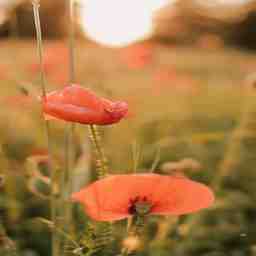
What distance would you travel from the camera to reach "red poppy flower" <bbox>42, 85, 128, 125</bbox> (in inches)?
20.3

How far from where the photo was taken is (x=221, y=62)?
403 cm

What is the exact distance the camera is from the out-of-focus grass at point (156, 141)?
44.7 inches

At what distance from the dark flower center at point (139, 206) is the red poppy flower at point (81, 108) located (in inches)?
3.9

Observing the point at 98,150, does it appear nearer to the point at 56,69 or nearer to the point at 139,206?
the point at 139,206

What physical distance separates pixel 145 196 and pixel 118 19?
924mm

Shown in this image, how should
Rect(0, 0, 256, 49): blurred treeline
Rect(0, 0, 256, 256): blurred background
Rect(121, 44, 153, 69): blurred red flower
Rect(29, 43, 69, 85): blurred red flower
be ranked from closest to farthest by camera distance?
Rect(0, 0, 256, 256): blurred background
Rect(121, 44, 153, 69): blurred red flower
Rect(29, 43, 69, 85): blurred red flower
Rect(0, 0, 256, 49): blurred treeline

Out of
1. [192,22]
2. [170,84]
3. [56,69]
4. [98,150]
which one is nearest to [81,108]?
[98,150]

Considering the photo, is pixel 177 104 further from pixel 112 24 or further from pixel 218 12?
pixel 218 12

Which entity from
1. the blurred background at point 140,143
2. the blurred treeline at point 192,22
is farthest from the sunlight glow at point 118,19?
the blurred treeline at point 192,22

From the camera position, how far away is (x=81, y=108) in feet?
1.72

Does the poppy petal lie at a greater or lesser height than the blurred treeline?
greater

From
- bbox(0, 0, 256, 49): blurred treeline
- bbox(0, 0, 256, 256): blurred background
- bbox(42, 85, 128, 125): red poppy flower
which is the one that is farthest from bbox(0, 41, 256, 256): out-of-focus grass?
bbox(0, 0, 256, 49): blurred treeline

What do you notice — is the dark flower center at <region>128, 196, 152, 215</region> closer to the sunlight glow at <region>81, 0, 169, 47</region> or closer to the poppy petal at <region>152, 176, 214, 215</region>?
the poppy petal at <region>152, 176, 214, 215</region>

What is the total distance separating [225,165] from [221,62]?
2860 mm
